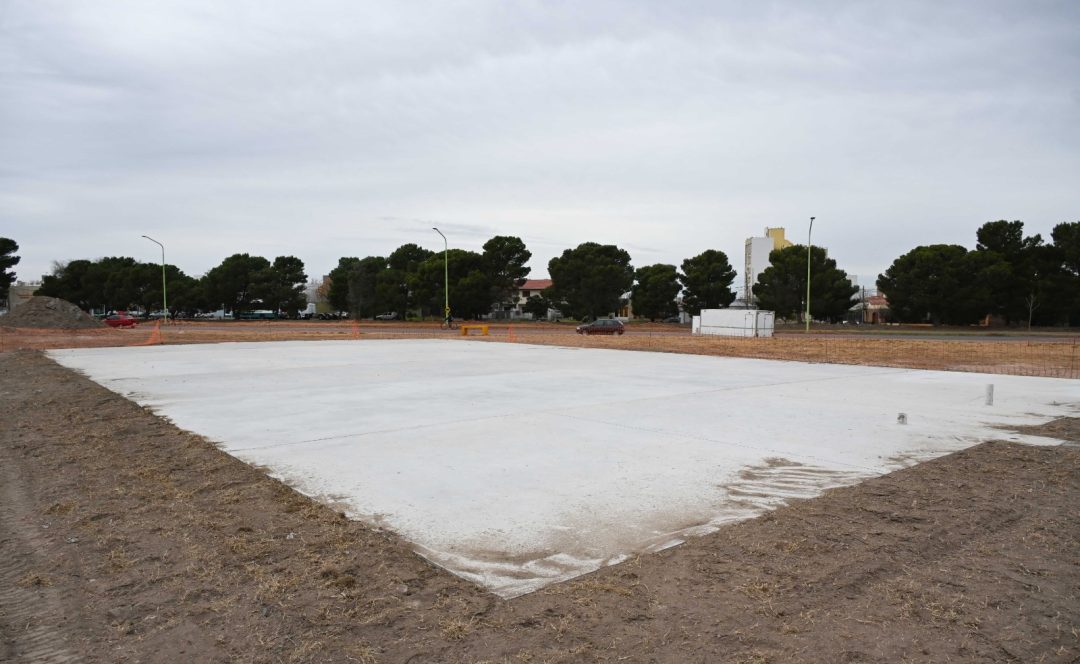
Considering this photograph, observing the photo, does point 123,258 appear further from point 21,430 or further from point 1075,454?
point 1075,454

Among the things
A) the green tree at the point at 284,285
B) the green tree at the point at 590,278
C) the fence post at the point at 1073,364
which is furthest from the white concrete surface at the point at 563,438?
the green tree at the point at 284,285

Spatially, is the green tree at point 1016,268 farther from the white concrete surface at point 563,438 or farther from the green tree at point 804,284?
the white concrete surface at point 563,438

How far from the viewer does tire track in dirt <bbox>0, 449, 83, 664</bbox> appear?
3.42 meters

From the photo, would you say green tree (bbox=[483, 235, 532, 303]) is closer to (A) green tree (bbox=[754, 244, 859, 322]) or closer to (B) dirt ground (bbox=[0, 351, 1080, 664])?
(A) green tree (bbox=[754, 244, 859, 322])

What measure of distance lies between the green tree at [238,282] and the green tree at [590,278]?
1557 inches

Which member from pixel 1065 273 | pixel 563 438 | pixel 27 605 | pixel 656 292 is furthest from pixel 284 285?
pixel 27 605

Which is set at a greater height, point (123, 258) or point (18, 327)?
point (123, 258)

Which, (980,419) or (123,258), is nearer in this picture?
(980,419)

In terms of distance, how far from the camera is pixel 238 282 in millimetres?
89125

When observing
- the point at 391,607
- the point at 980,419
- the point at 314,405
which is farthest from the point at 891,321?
the point at 391,607

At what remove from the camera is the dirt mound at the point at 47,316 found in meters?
44.9

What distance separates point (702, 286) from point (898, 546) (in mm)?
71378

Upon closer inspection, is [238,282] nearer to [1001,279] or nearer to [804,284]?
[804,284]

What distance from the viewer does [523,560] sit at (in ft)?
14.8
